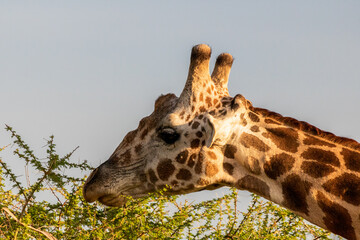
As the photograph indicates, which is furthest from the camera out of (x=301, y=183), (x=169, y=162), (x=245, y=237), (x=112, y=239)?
(x=245, y=237)

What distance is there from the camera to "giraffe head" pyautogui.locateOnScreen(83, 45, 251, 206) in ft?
24.7

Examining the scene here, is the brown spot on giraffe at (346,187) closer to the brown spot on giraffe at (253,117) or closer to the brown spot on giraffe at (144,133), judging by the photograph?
the brown spot on giraffe at (253,117)

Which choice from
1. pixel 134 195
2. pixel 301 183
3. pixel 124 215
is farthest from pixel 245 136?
pixel 124 215

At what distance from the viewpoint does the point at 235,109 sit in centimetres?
760

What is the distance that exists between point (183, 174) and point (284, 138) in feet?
3.67

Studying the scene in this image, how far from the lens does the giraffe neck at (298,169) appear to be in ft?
22.9

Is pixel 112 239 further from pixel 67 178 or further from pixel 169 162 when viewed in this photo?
pixel 169 162

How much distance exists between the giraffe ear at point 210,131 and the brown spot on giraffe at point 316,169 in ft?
3.07

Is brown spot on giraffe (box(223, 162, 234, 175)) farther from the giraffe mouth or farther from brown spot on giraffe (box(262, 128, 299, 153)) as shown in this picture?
the giraffe mouth

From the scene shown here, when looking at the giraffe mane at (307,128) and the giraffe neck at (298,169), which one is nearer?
the giraffe neck at (298,169)

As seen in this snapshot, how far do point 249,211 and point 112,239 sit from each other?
2125 mm

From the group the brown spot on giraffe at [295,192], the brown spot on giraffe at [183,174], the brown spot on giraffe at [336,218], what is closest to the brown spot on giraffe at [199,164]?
the brown spot on giraffe at [183,174]

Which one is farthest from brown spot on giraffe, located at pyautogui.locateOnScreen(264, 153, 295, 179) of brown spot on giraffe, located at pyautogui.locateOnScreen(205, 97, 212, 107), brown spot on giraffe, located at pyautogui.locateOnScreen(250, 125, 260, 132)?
brown spot on giraffe, located at pyautogui.locateOnScreen(205, 97, 212, 107)

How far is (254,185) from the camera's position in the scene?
7426mm
